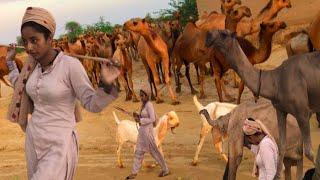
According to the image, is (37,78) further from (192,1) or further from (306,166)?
(192,1)

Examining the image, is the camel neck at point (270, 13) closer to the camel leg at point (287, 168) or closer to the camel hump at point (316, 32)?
the camel hump at point (316, 32)

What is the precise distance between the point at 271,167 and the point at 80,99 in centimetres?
262

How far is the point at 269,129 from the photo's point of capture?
6.95 meters

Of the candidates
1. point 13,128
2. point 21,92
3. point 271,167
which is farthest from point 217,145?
point 13,128

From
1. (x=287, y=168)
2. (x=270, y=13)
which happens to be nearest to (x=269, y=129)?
(x=287, y=168)

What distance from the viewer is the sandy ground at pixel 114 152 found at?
9172 mm

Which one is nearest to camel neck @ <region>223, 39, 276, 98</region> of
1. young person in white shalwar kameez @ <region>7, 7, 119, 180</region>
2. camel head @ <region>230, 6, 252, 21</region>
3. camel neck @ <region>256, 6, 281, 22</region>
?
young person in white shalwar kameez @ <region>7, 7, 119, 180</region>

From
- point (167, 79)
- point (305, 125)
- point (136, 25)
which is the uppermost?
point (136, 25)

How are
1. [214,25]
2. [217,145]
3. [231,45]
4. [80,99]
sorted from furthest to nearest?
1. [214,25]
2. [217,145]
3. [231,45]
4. [80,99]

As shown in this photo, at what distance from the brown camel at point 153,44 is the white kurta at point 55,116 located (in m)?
11.7

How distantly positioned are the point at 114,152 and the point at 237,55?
5820 millimetres

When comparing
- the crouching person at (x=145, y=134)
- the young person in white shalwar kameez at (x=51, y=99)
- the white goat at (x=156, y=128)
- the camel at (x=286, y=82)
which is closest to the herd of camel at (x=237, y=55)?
the camel at (x=286, y=82)

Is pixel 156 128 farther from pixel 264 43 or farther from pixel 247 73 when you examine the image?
pixel 264 43

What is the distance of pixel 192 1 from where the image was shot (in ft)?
108
